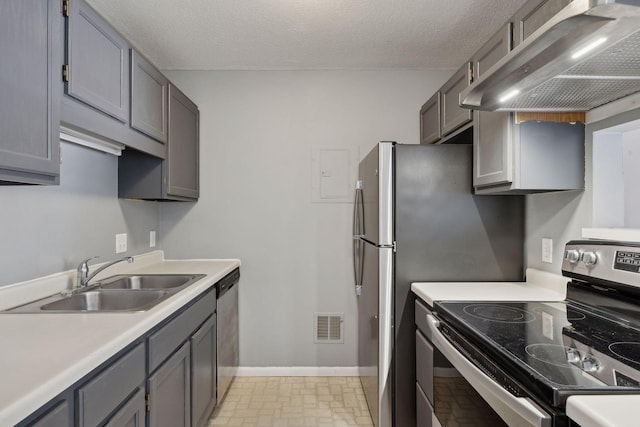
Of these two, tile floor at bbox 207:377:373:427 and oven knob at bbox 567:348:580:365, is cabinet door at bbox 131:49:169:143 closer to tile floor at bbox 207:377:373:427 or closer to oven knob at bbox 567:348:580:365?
tile floor at bbox 207:377:373:427

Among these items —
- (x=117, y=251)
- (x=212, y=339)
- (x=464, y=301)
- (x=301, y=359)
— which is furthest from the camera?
Answer: (x=301, y=359)

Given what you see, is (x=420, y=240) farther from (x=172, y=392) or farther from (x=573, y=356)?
(x=172, y=392)

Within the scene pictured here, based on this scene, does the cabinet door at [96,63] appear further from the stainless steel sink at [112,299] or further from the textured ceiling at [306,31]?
the stainless steel sink at [112,299]

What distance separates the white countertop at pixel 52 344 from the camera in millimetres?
A: 784

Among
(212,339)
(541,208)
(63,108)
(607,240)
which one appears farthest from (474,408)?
(63,108)

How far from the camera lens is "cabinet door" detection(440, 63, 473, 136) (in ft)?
6.56

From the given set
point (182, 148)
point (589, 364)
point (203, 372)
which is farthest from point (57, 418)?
point (182, 148)

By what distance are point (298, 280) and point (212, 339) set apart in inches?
36.6

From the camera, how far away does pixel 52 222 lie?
175 cm

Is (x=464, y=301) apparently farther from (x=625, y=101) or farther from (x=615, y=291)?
(x=625, y=101)

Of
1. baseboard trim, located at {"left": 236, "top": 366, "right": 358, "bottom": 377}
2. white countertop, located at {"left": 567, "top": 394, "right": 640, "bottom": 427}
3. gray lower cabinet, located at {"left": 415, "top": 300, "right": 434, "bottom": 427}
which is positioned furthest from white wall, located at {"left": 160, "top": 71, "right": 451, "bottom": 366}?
white countertop, located at {"left": 567, "top": 394, "right": 640, "bottom": 427}

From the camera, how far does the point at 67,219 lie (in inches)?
73.3

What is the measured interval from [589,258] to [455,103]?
115 cm

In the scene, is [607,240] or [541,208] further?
[541,208]
